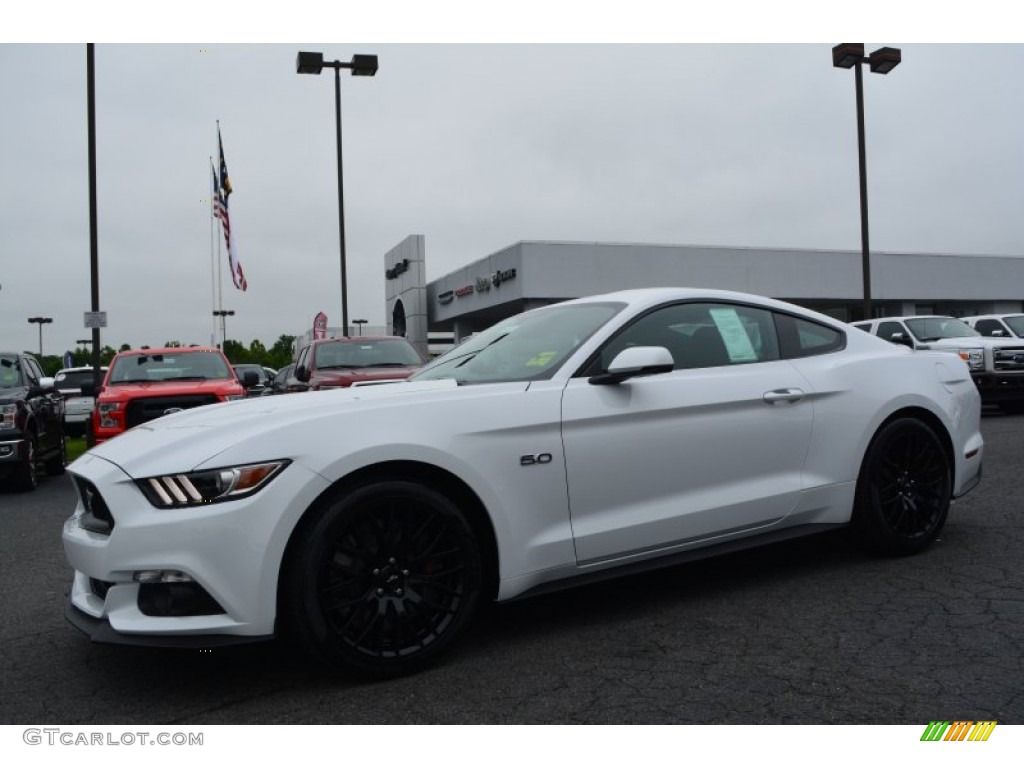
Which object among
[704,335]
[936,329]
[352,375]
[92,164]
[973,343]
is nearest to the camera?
[704,335]

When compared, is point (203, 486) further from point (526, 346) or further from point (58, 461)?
point (58, 461)

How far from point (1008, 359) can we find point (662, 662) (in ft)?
45.0

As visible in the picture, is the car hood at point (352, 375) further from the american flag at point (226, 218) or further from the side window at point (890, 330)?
the american flag at point (226, 218)

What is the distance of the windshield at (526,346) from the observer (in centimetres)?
395

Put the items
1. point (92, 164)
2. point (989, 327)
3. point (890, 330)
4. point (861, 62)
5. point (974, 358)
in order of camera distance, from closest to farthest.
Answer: point (974, 358) < point (92, 164) < point (890, 330) < point (989, 327) < point (861, 62)

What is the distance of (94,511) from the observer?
336 centimetres

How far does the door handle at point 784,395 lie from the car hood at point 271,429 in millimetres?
1309

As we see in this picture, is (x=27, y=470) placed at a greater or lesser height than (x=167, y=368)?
lesser

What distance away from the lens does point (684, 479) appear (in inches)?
154

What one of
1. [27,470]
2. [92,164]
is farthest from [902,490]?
[92,164]

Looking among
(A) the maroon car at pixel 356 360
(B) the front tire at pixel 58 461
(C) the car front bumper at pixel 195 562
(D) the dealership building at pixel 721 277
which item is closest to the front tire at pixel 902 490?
(C) the car front bumper at pixel 195 562

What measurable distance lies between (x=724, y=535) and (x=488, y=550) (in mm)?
1193

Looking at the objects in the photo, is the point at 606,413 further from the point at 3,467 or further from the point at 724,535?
the point at 3,467
